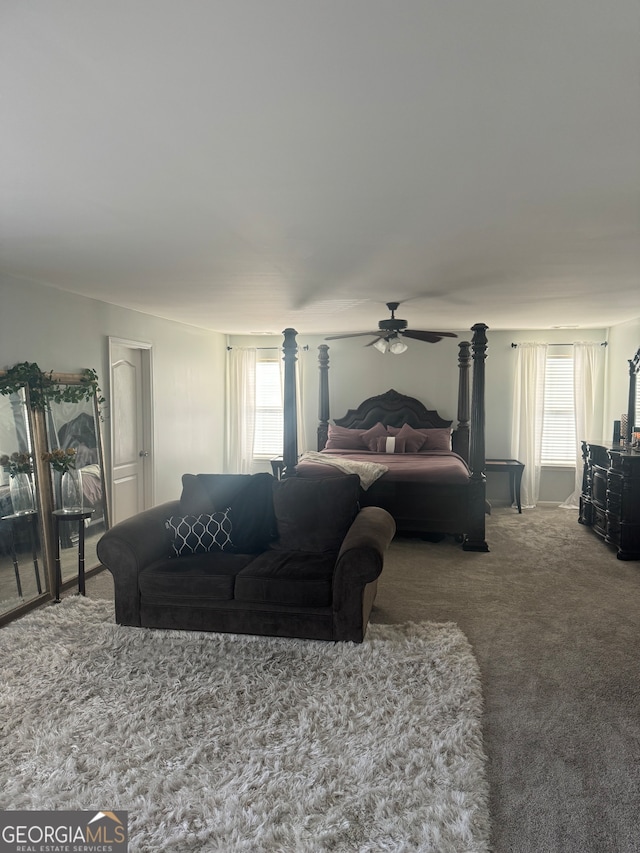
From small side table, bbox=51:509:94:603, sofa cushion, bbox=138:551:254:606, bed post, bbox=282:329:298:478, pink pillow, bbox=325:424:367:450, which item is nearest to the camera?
sofa cushion, bbox=138:551:254:606

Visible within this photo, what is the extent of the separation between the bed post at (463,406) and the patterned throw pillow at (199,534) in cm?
453

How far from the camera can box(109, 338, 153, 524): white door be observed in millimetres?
5504

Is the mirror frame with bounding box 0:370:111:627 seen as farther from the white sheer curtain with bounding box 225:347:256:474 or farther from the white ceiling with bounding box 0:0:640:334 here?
the white sheer curtain with bounding box 225:347:256:474

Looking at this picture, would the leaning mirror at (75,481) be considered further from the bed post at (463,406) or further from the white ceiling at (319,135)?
the bed post at (463,406)

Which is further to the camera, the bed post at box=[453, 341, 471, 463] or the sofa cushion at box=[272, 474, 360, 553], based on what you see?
the bed post at box=[453, 341, 471, 463]

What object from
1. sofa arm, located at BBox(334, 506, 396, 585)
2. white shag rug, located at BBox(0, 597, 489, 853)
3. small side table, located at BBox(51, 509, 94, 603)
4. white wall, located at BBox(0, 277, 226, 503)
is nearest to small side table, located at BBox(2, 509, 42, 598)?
small side table, located at BBox(51, 509, 94, 603)

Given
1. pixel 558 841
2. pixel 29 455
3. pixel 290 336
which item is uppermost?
pixel 290 336

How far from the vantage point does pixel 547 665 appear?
3193mm

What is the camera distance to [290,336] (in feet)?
18.9

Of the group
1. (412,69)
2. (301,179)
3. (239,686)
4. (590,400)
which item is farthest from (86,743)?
(590,400)

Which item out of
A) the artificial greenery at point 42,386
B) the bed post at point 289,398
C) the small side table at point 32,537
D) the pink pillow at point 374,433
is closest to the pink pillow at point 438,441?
the pink pillow at point 374,433

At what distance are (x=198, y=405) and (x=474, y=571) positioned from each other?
14.0ft

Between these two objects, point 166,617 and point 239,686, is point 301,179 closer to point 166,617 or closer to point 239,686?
point 239,686

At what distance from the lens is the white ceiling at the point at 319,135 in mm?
1285
